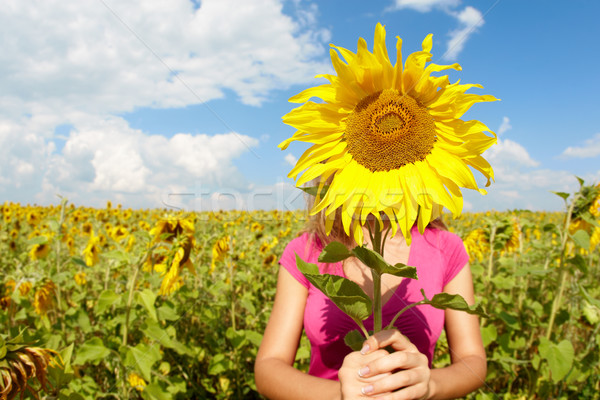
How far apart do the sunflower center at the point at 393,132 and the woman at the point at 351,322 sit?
62 cm

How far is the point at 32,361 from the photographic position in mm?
1148

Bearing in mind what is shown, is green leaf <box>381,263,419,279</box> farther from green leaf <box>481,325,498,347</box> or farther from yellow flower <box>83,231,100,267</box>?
yellow flower <box>83,231,100,267</box>

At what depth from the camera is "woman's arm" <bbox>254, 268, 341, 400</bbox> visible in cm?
150

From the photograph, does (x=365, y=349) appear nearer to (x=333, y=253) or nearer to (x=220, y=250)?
(x=333, y=253)

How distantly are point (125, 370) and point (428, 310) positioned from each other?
5.43 feet

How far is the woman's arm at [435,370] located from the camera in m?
0.91

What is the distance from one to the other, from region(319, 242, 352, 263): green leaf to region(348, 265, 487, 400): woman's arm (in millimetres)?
215

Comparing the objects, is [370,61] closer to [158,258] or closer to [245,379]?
[158,258]

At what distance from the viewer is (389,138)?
0.94 meters

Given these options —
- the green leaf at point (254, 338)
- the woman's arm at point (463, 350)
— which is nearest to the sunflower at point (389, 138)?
the woman's arm at point (463, 350)

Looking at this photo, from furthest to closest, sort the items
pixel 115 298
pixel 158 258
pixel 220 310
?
pixel 220 310, pixel 158 258, pixel 115 298

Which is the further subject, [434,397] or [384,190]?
[434,397]

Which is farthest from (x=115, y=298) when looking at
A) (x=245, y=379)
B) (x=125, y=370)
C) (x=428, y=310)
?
(x=428, y=310)

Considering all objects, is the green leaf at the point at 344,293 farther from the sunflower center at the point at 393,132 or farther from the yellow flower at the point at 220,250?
the yellow flower at the point at 220,250
